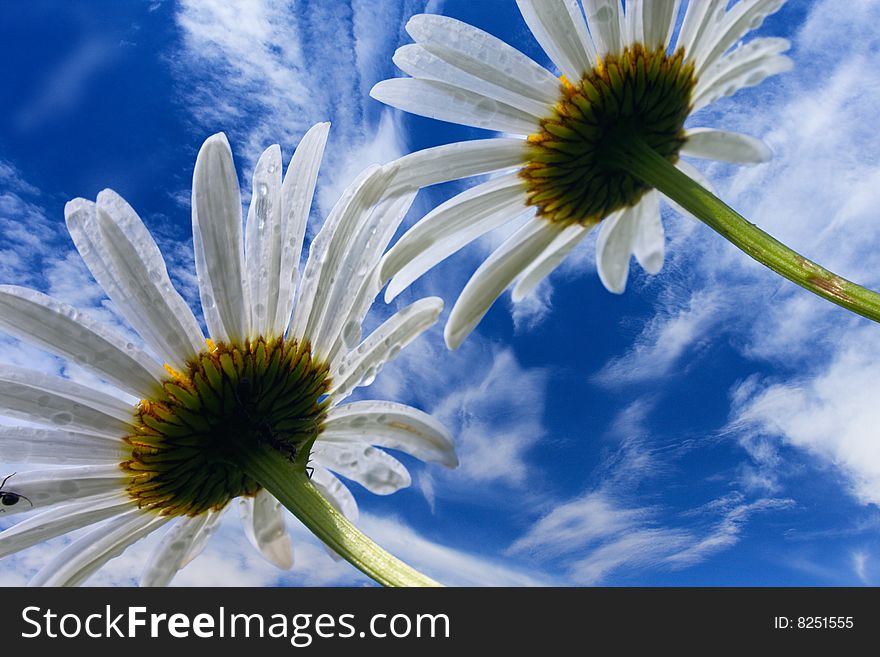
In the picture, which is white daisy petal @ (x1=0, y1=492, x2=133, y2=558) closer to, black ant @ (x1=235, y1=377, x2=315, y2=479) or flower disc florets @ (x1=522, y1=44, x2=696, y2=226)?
black ant @ (x1=235, y1=377, x2=315, y2=479)

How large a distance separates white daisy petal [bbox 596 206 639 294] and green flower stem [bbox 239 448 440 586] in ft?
4.36

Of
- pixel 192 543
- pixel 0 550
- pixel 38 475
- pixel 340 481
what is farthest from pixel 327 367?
pixel 0 550

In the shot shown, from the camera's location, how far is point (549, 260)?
9.08 feet

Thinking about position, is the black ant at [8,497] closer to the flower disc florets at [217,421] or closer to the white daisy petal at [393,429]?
the flower disc florets at [217,421]

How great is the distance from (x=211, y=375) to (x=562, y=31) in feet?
5.21

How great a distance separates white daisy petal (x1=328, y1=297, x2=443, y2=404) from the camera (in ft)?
8.02

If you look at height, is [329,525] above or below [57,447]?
below

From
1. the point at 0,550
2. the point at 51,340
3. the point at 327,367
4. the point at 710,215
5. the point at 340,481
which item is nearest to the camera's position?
the point at 710,215

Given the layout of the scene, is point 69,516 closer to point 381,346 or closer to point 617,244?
point 381,346

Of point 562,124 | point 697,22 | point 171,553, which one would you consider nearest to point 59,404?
point 171,553

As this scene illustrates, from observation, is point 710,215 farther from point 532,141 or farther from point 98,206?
point 98,206

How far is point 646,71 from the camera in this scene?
2557 millimetres

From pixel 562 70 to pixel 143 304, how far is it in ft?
5.11

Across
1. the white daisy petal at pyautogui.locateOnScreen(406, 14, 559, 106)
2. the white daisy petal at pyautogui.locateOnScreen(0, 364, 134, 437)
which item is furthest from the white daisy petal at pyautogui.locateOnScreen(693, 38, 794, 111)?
the white daisy petal at pyautogui.locateOnScreen(0, 364, 134, 437)
